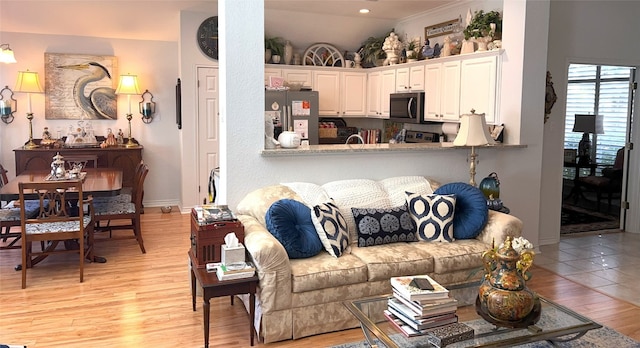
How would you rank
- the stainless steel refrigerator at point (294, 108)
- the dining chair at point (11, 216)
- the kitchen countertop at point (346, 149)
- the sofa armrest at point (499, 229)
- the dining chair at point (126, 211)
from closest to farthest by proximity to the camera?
the sofa armrest at point (499, 229) → the kitchen countertop at point (346, 149) → the dining chair at point (11, 216) → the dining chair at point (126, 211) → the stainless steel refrigerator at point (294, 108)

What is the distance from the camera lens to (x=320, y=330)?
130 inches

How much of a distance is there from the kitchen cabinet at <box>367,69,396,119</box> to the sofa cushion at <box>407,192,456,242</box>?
9.55ft

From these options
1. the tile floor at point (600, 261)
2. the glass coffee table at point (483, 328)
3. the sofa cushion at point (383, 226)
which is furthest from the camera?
the tile floor at point (600, 261)

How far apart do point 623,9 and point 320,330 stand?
16.8ft

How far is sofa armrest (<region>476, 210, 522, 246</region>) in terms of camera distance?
3.81m

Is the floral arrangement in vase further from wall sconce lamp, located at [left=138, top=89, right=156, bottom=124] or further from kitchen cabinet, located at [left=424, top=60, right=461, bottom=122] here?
wall sconce lamp, located at [left=138, top=89, right=156, bottom=124]

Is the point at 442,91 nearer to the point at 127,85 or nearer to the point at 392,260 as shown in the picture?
the point at 392,260

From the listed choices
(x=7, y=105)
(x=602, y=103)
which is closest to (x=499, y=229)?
(x=602, y=103)

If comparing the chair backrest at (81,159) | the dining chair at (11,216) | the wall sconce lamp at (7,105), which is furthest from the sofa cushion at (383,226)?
the wall sconce lamp at (7,105)

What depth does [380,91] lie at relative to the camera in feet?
22.6

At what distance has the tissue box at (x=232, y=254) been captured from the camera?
3.16 metres

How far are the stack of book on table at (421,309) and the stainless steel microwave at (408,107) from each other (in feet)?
12.2

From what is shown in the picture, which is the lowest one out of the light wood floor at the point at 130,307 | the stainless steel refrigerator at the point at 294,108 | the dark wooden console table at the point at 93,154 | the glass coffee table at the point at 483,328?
the light wood floor at the point at 130,307

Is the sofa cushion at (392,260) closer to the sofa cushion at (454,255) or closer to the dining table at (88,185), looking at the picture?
the sofa cushion at (454,255)
